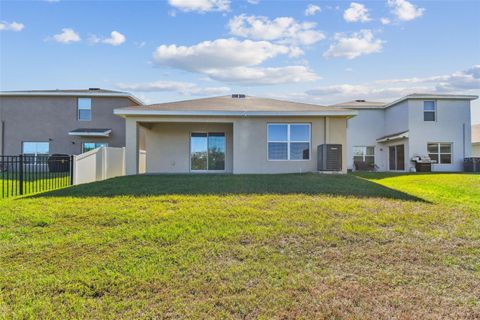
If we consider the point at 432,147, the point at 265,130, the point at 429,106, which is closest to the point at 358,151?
the point at 432,147

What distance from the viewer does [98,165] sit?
496 inches

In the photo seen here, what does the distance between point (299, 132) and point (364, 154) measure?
43.5 ft

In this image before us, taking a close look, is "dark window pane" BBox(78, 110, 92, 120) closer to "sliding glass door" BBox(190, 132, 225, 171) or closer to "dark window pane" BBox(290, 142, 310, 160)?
"sliding glass door" BBox(190, 132, 225, 171)

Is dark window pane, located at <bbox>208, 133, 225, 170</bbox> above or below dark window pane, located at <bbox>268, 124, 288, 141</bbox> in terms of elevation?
below

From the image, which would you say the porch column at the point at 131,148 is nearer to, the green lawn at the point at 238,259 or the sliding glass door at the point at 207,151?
the sliding glass door at the point at 207,151

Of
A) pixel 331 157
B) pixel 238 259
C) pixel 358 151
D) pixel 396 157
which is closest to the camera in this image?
pixel 238 259

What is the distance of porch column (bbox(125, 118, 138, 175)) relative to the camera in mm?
13258

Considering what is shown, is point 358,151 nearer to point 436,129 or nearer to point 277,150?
point 436,129

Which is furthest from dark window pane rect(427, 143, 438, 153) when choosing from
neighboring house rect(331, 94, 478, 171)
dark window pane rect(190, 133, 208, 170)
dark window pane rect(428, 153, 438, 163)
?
dark window pane rect(190, 133, 208, 170)

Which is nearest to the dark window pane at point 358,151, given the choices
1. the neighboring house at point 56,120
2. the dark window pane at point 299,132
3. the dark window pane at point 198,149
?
the dark window pane at point 299,132

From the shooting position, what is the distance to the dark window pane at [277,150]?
13.8m

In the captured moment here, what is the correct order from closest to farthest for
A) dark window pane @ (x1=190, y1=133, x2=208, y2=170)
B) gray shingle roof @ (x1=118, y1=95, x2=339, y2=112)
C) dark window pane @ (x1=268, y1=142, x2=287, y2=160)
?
1. gray shingle roof @ (x1=118, y1=95, x2=339, y2=112)
2. dark window pane @ (x1=268, y1=142, x2=287, y2=160)
3. dark window pane @ (x1=190, y1=133, x2=208, y2=170)

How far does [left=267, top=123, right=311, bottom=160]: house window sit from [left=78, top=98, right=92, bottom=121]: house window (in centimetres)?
1288

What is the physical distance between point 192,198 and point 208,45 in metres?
12.9
